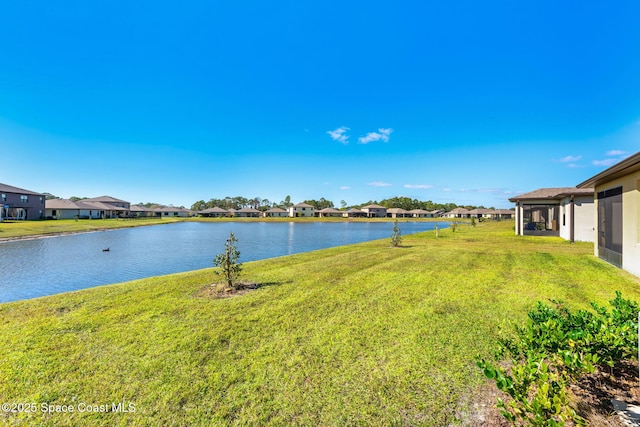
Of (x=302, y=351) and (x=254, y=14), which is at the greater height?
(x=254, y=14)

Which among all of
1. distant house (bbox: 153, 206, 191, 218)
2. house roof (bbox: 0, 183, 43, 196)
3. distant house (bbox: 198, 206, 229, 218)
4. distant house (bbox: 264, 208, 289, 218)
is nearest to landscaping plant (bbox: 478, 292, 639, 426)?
house roof (bbox: 0, 183, 43, 196)

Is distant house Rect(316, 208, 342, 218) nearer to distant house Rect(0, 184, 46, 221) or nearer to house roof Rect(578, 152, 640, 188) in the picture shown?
distant house Rect(0, 184, 46, 221)

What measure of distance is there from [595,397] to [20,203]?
5926 cm

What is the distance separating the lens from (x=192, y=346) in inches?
146

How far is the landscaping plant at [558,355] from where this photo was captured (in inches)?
→ 74.6

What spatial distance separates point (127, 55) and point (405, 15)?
16508 mm

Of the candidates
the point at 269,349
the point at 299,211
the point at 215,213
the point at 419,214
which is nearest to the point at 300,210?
the point at 299,211

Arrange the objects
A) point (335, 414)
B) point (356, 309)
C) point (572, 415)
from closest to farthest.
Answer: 1. point (572, 415)
2. point (335, 414)
3. point (356, 309)

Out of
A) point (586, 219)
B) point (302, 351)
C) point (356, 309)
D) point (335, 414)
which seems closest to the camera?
point (335, 414)

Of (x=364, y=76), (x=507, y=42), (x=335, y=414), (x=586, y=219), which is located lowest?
(x=335, y=414)

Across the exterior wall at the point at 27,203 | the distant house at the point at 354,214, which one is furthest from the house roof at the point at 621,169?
the distant house at the point at 354,214

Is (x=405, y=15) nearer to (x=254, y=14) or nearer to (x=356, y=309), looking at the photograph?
(x=254, y=14)

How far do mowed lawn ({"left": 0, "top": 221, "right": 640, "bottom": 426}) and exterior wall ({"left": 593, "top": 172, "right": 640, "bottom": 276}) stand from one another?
835mm

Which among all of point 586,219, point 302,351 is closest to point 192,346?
point 302,351
